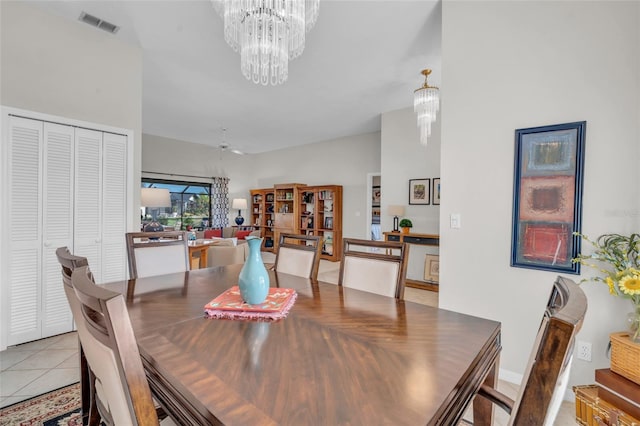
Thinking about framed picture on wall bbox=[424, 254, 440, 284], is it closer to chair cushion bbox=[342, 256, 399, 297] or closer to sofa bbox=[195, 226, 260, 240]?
chair cushion bbox=[342, 256, 399, 297]

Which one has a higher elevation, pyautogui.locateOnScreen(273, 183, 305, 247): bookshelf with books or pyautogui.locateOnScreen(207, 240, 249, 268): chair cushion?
pyautogui.locateOnScreen(273, 183, 305, 247): bookshelf with books

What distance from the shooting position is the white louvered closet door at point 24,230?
2.48m

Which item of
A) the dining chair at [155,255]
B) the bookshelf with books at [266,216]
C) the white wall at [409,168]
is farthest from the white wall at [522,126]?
the bookshelf with books at [266,216]

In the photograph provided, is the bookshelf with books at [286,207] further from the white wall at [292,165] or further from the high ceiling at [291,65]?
the high ceiling at [291,65]

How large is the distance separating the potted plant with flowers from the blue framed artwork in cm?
10

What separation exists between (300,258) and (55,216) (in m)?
2.42

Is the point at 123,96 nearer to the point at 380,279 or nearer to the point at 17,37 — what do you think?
the point at 17,37

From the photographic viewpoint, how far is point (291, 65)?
11.5 ft

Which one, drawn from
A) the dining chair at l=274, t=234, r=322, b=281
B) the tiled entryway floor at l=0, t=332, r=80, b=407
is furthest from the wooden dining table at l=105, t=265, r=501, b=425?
the tiled entryway floor at l=0, t=332, r=80, b=407

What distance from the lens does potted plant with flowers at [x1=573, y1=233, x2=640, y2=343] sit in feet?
4.85

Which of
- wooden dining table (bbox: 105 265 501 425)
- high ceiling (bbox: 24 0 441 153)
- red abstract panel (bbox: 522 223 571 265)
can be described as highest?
high ceiling (bbox: 24 0 441 153)

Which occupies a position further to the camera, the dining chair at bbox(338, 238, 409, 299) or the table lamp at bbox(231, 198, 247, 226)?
the table lamp at bbox(231, 198, 247, 226)

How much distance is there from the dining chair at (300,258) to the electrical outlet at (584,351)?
1.77 m

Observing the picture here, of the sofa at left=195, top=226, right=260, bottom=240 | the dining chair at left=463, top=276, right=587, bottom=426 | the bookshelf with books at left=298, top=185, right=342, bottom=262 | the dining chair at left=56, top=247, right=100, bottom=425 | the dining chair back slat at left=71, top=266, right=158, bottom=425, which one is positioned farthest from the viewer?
the bookshelf with books at left=298, top=185, right=342, bottom=262
